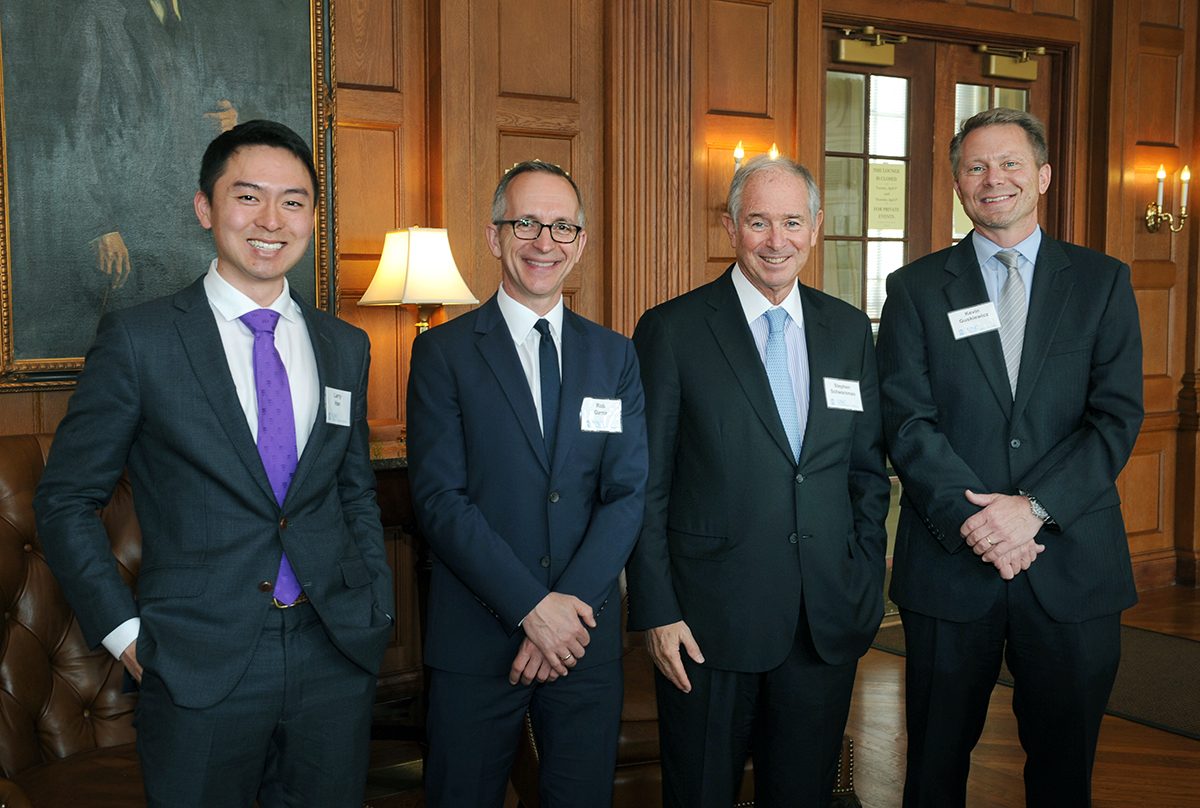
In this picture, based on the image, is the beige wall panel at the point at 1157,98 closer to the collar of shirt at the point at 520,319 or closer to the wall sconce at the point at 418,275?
the wall sconce at the point at 418,275

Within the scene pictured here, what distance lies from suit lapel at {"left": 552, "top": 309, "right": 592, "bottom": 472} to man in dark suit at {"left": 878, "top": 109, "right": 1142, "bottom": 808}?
750 mm

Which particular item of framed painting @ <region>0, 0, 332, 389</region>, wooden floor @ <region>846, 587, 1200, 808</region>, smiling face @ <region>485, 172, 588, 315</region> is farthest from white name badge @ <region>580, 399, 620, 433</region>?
framed painting @ <region>0, 0, 332, 389</region>

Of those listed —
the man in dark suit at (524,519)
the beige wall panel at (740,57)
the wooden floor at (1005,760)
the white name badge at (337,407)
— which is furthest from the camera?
the beige wall panel at (740,57)

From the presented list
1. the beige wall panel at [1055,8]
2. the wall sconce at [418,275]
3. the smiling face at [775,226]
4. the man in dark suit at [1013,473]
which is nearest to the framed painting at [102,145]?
the wall sconce at [418,275]

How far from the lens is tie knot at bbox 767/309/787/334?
2.05 m

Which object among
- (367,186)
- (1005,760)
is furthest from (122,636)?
(1005,760)

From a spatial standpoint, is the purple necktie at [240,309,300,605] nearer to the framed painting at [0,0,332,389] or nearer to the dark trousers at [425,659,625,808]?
the dark trousers at [425,659,625,808]

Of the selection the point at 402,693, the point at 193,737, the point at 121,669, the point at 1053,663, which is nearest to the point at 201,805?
the point at 193,737

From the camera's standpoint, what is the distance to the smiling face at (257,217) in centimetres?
160

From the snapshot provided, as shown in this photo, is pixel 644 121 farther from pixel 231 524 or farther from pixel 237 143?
pixel 231 524

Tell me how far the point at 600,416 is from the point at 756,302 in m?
0.44

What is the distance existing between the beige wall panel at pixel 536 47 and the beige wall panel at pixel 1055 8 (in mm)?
2853

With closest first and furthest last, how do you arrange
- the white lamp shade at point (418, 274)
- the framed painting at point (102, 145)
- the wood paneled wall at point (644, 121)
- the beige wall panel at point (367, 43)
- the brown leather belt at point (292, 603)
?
the brown leather belt at point (292, 603) < the framed painting at point (102, 145) < the white lamp shade at point (418, 274) < the beige wall panel at point (367, 43) < the wood paneled wall at point (644, 121)

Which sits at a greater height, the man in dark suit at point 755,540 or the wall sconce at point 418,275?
the wall sconce at point 418,275
